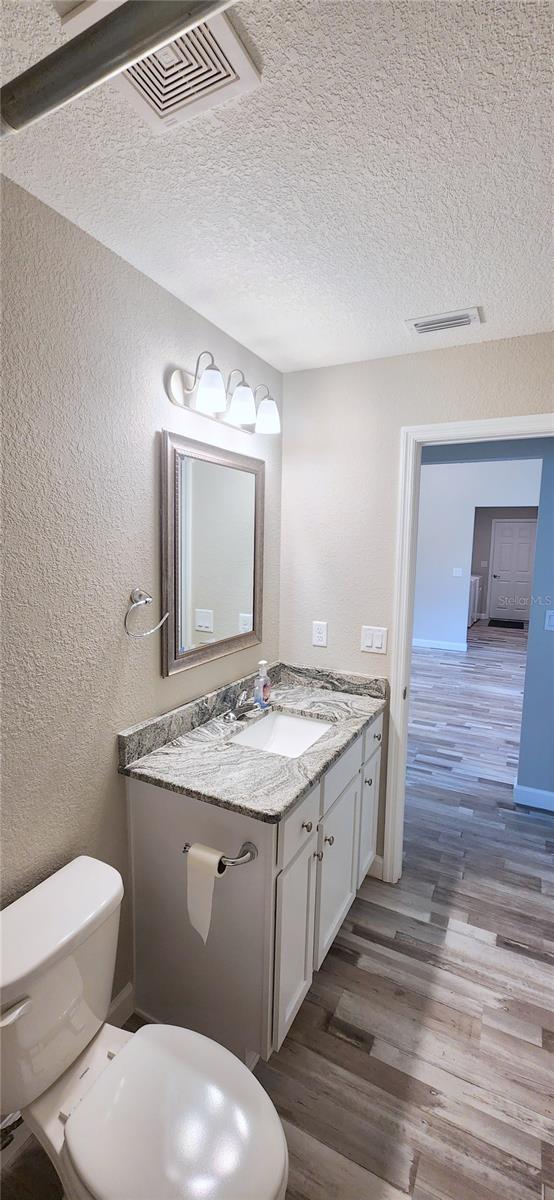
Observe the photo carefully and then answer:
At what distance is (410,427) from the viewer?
7.04ft

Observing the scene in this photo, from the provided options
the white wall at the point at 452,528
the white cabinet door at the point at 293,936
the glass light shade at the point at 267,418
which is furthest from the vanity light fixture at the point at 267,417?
the white wall at the point at 452,528

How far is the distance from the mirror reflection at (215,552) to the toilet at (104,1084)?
888mm

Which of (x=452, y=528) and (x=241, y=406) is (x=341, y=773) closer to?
(x=241, y=406)

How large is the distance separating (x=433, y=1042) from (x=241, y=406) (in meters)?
2.25

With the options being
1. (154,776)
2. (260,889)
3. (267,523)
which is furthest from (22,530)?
(267,523)

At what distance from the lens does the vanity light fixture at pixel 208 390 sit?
170 centimetres

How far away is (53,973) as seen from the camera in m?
1.05

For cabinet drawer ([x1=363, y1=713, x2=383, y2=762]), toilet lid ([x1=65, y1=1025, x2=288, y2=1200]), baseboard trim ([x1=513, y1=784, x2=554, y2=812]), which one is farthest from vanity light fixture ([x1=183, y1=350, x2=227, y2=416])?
baseboard trim ([x1=513, y1=784, x2=554, y2=812])

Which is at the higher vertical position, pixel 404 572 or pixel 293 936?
pixel 404 572

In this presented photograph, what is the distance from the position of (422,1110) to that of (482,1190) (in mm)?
199

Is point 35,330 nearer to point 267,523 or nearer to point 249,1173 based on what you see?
point 267,523

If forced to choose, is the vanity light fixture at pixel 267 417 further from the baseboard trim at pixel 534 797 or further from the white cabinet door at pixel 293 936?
the baseboard trim at pixel 534 797

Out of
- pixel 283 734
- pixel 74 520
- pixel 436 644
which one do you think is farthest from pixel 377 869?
pixel 436 644

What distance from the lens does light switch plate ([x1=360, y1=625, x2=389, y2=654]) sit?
226cm
